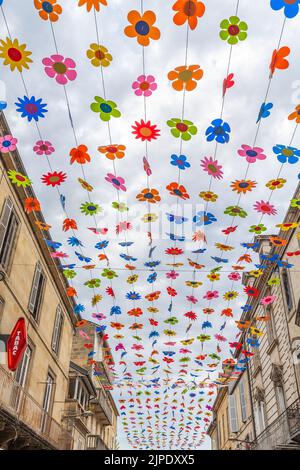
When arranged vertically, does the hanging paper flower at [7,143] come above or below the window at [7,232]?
below

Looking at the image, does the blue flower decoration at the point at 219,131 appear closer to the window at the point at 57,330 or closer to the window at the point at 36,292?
the window at the point at 36,292

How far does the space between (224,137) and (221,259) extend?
187 inches

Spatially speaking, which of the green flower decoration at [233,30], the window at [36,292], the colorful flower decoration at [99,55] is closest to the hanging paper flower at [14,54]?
the colorful flower decoration at [99,55]

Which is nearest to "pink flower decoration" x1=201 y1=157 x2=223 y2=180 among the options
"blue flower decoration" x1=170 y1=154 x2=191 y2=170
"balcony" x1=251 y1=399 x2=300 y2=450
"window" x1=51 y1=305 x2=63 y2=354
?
"blue flower decoration" x1=170 y1=154 x2=191 y2=170

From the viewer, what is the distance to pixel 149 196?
9.44m

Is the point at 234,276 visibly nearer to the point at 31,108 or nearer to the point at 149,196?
the point at 149,196

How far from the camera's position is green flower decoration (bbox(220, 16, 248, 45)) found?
Answer: 19.9ft

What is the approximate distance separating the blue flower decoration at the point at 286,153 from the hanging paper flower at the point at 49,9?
4614mm

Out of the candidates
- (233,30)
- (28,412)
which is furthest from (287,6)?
(28,412)

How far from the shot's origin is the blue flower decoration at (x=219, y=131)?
744 centimetres

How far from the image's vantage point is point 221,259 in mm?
11617

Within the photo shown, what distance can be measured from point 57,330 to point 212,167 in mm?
12570
